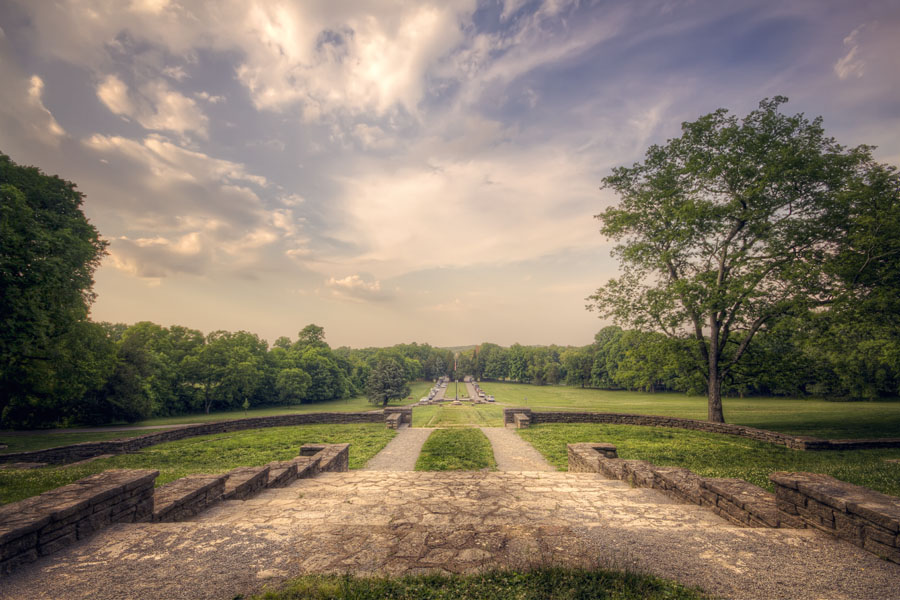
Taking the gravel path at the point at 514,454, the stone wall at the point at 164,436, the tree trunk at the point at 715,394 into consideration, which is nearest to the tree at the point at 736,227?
the tree trunk at the point at 715,394

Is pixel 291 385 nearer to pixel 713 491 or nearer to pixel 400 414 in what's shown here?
pixel 400 414

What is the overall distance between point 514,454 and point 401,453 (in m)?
3.84

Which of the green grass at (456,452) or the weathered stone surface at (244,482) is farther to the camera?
the green grass at (456,452)

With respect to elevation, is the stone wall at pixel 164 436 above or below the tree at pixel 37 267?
below

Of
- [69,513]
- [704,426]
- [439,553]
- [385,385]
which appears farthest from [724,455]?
[385,385]

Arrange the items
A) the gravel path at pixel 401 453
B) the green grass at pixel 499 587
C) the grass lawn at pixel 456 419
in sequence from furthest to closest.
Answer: the grass lawn at pixel 456 419
the gravel path at pixel 401 453
the green grass at pixel 499 587

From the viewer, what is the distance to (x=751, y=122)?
15.2 metres

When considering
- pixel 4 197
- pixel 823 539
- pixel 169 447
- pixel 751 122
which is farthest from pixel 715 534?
Answer: pixel 4 197

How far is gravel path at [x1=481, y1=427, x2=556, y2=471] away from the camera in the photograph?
9.88m

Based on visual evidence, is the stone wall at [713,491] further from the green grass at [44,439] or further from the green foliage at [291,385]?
the green foliage at [291,385]

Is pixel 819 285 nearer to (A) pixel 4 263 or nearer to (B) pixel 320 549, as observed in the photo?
(B) pixel 320 549

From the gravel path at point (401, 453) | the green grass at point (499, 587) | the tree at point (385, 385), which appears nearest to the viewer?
the green grass at point (499, 587)

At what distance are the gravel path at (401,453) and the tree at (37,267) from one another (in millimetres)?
13878

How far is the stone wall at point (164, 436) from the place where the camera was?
41.5ft
